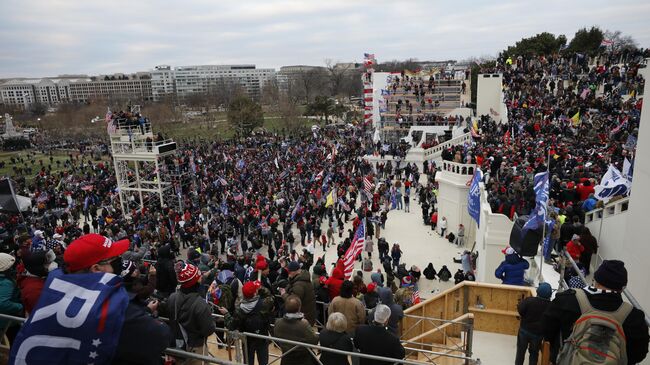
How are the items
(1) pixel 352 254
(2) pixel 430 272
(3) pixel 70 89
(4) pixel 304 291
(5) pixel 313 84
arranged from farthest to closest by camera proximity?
(3) pixel 70 89
(5) pixel 313 84
(2) pixel 430 272
(1) pixel 352 254
(4) pixel 304 291

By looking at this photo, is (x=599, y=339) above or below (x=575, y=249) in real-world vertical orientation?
above

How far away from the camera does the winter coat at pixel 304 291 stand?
21.8 ft

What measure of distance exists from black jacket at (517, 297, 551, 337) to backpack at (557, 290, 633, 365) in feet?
6.59

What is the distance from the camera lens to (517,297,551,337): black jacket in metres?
5.86

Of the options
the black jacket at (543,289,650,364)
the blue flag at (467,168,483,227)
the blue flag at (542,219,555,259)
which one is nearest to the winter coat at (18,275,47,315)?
the black jacket at (543,289,650,364)

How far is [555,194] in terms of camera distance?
50.6ft

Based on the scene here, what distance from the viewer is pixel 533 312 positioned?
593 centimetres

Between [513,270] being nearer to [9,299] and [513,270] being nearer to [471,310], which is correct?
[471,310]

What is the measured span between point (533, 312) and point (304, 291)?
10.7 feet

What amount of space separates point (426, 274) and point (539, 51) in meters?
51.5

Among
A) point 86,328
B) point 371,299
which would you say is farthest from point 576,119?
point 86,328

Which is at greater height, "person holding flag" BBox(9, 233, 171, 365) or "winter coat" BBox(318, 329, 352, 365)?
"person holding flag" BBox(9, 233, 171, 365)

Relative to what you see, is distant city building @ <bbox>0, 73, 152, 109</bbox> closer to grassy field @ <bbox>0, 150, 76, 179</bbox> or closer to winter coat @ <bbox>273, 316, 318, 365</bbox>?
grassy field @ <bbox>0, 150, 76, 179</bbox>

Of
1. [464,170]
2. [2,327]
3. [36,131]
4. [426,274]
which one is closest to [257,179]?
[464,170]
